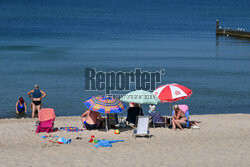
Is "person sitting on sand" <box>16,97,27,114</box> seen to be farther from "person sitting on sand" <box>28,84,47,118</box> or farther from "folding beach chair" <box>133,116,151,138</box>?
"folding beach chair" <box>133,116,151,138</box>

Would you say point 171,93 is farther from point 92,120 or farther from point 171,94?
point 92,120

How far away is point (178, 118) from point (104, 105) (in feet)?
9.91

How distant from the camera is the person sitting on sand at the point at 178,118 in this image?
1599 centimetres

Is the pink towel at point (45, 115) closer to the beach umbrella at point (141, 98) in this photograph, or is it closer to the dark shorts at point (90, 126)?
the dark shorts at point (90, 126)

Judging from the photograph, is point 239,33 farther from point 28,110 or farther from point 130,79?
point 28,110

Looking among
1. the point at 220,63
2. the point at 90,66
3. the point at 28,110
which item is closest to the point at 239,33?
the point at 220,63

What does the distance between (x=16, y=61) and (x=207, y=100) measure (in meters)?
23.5

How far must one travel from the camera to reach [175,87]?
1627 centimetres

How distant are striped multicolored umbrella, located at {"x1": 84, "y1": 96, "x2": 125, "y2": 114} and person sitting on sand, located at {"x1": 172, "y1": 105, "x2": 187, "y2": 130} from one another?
2.19m

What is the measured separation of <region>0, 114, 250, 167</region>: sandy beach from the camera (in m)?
11.7

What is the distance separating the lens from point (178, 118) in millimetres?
16156

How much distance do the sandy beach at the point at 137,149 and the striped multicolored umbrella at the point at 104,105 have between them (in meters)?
0.90

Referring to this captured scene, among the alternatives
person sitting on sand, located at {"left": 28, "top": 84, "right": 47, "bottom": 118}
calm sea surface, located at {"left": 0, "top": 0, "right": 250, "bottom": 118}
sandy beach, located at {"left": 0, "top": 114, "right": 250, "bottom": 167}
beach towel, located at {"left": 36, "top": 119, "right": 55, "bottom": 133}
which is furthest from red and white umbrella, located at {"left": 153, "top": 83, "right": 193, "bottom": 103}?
calm sea surface, located at {"left": 0, "top": 0, "right": 250, "bottom": 118}

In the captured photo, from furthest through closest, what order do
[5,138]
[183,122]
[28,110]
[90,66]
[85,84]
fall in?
[90,66]
[85,84]
[28,110]
[183,122]
[5,138]
